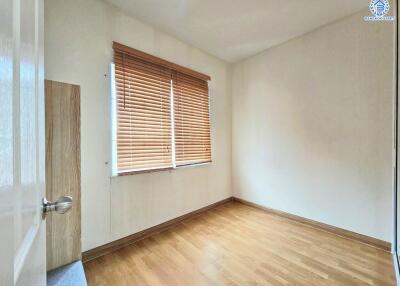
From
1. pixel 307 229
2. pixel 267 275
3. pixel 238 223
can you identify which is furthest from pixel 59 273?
pixel 307 229

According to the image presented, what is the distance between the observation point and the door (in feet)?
0.96

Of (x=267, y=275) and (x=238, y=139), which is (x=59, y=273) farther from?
(x=238, y=139)

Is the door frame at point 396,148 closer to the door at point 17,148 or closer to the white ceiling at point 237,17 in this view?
the white ceiling at point 237,17

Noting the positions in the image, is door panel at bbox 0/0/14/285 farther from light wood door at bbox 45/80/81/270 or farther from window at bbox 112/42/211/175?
window at bbox 112/42/211/175

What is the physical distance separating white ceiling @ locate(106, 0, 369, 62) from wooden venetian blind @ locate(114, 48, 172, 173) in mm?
530

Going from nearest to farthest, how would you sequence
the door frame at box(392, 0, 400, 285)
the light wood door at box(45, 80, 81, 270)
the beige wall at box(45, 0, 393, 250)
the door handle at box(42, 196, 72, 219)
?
the door handle at box(42, 196, 72, 219) < the light wood door at box(45, 80, 81, 270) < the door frame at box(392, 0, 400, 285) < the beige wall at box(45, 0, 393, 250)

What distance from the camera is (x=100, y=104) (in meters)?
1.85

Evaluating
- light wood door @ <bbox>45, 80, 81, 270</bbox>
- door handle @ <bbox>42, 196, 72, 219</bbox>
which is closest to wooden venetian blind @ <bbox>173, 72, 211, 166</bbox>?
light wood door @ <bbox>45, 80, 81, 270</bbox>

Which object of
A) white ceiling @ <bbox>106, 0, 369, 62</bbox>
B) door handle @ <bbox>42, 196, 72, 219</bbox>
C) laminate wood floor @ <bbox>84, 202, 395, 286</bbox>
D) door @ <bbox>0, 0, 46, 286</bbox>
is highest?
white ceiling @ <bbox>106, 0, 369, 62</bbox>

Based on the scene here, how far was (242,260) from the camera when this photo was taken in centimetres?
175

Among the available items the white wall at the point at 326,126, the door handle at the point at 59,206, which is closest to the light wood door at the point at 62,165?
the door handle at the point at 59,206

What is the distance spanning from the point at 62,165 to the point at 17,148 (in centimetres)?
120

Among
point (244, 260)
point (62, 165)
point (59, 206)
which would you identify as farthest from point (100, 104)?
point (244, 260)

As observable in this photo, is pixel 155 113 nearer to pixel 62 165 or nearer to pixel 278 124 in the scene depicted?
pixel 62 165
